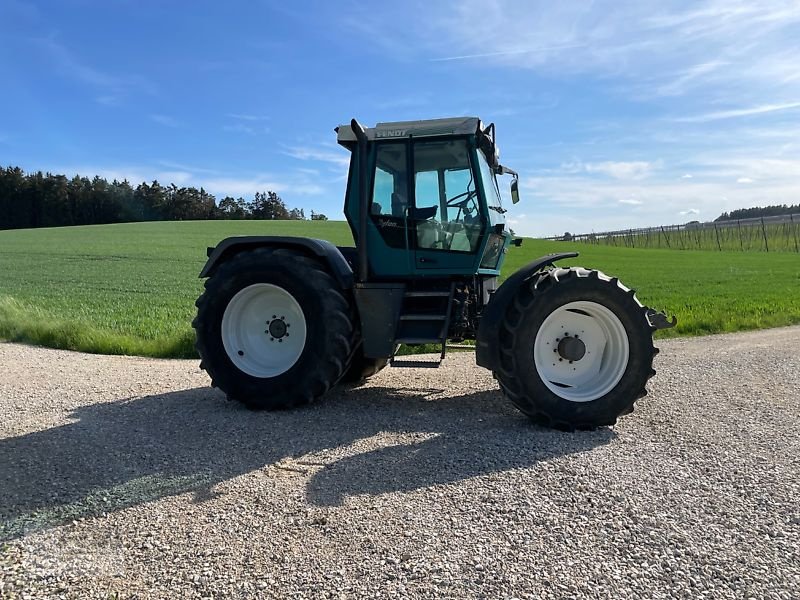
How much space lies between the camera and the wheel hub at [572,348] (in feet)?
16.9

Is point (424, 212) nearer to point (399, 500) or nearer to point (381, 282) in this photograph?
point (381, 282)

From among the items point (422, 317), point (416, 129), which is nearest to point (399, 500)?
point (422, 317)

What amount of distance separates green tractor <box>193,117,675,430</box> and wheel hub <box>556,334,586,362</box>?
0.14 metres

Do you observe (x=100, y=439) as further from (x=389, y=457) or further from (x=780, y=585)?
(x=780, y=585)

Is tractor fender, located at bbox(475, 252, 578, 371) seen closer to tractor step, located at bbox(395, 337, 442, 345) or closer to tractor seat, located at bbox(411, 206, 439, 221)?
tractor step, located at bbox(395, 337, 442, 345)

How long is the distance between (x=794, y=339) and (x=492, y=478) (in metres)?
7.83

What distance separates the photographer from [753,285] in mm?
18875

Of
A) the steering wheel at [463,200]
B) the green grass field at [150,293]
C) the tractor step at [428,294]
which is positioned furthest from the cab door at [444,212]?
the green grass field at [150,293]

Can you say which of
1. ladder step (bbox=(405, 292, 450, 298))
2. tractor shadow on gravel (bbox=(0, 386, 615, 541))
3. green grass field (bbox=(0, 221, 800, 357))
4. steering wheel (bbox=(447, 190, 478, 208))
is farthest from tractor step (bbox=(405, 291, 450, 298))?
green grass field (bbox=(0, 221, 800, 357))

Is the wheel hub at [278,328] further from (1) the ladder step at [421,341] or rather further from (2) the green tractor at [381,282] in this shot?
(1) the ladder step at [421,341]

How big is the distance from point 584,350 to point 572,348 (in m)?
0.12

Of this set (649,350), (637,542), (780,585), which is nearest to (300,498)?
→ (637,542)

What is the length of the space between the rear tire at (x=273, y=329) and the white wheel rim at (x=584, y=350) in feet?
6.04

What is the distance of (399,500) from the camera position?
363 cm
